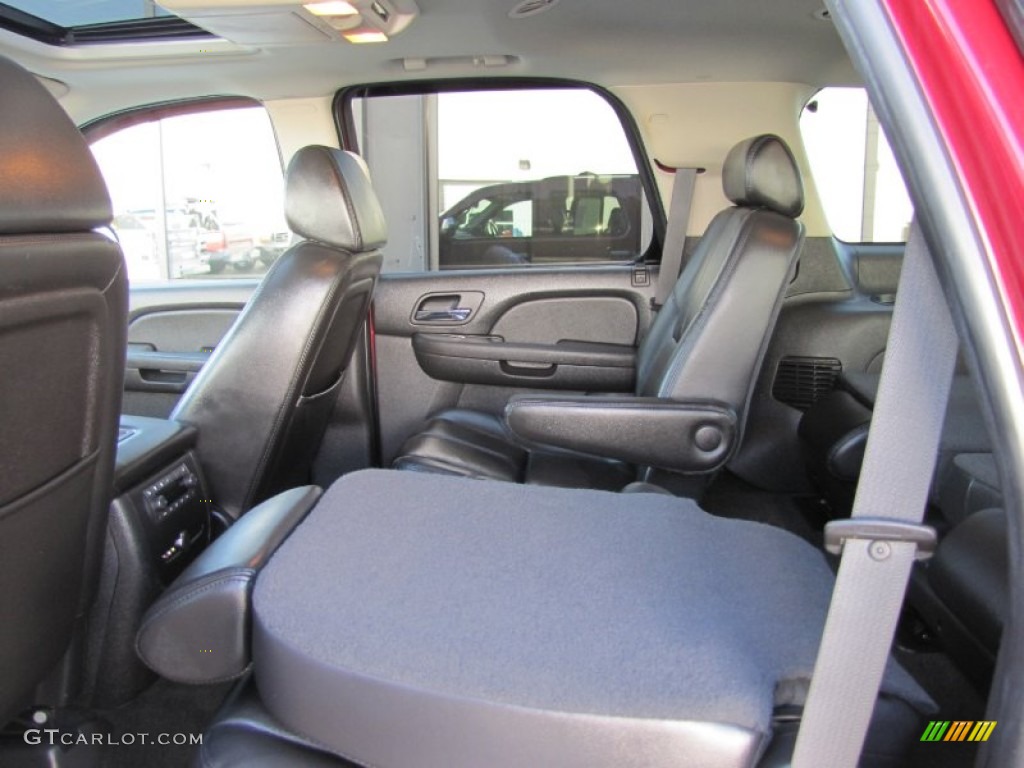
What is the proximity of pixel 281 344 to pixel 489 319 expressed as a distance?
1207 millimetres

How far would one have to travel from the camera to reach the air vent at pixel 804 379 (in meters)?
2.74

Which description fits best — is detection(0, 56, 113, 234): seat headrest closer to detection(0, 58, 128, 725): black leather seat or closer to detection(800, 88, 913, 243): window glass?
detection(0, 58, 128, 725): black leather seat

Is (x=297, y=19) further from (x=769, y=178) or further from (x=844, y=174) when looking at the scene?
(x=844, y=174)

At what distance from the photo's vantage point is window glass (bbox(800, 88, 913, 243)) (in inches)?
116

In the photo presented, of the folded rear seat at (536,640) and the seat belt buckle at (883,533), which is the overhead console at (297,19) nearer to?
the folded rear seat at (536,640)

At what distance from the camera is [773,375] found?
2.77 m

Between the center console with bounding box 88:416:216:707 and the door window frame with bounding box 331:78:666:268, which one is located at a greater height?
the door window frame with bounding box 331:78:666:268

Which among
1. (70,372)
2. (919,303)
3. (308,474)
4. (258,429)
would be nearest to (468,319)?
(308,474)

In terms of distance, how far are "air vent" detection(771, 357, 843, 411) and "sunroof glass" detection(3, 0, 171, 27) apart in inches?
87.0

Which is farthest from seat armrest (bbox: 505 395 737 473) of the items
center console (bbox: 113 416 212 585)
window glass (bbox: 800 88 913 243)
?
window glass (bbox: 800 88 913 243)

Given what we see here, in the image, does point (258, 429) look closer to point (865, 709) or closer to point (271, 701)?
point (271, 701)

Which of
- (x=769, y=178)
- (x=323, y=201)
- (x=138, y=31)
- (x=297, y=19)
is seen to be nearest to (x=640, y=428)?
(x=769, y=178)

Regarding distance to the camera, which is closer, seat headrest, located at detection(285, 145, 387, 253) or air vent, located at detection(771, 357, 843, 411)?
seat headrest, located at detection(285, 145, 387, 253)

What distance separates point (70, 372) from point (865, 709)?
88 centimetres
